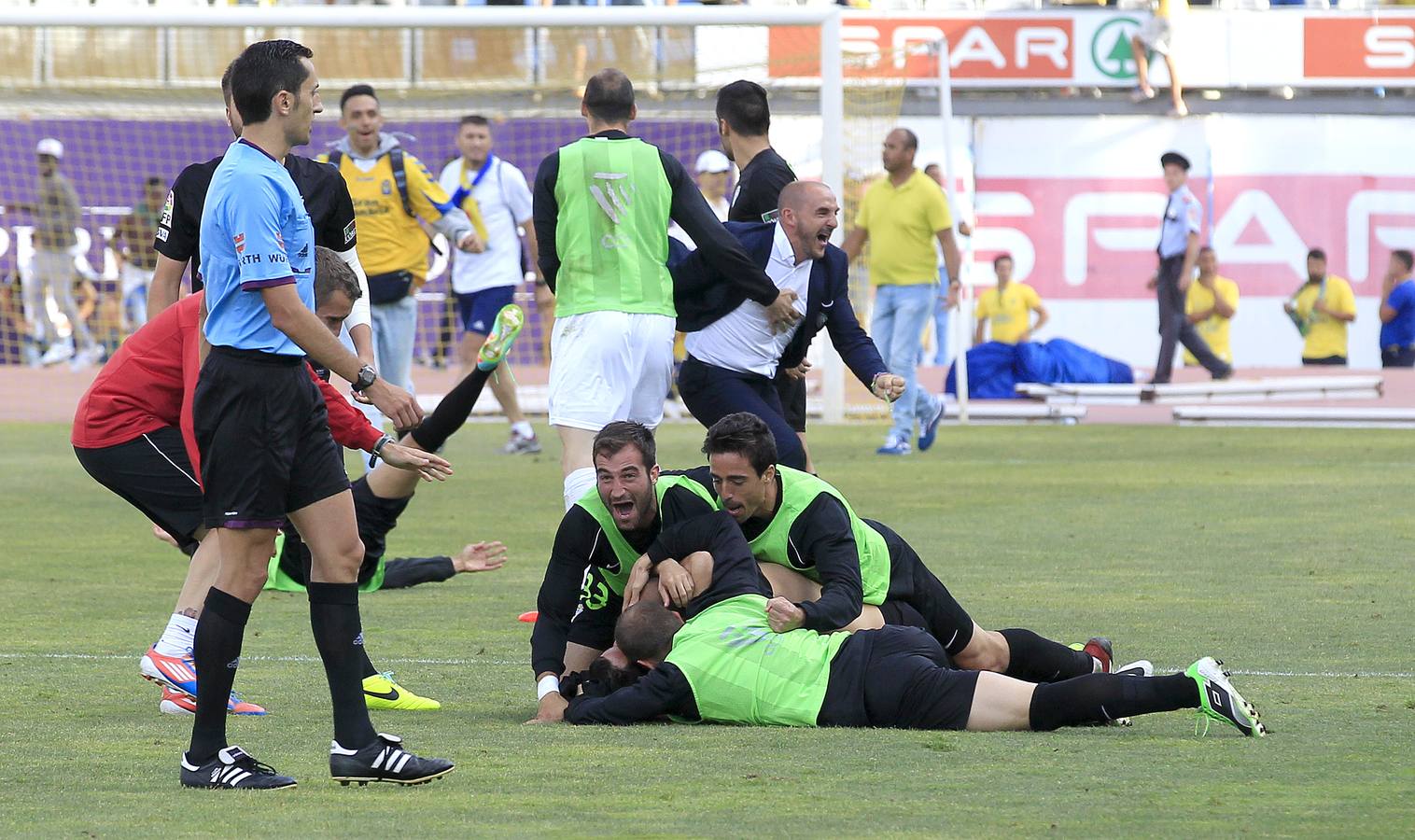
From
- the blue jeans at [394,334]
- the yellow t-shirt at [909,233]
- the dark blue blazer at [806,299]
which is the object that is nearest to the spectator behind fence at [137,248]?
the yellow t-shirt at [909,233]

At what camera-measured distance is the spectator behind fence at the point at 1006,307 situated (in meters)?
24.3

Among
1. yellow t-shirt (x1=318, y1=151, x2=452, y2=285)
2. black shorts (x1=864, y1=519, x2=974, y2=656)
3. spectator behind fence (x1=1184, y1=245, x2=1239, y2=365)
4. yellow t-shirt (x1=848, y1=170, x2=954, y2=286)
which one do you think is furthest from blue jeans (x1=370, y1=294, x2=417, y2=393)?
spectator behind fence (x1=1184, y1=245, x2=1239, y2=365)

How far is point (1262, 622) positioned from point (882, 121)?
507 inches

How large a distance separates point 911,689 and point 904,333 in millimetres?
10245

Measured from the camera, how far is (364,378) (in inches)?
204

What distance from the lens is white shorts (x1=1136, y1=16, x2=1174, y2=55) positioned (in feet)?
85.9

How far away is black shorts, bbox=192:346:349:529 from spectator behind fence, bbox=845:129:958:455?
10840mm

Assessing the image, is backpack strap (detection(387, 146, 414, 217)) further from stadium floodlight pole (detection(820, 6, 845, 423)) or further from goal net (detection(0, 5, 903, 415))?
stadium floodlight pole (detection(820, 6, 845, 423))

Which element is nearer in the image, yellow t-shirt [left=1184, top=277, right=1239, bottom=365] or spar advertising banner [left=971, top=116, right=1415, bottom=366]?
yellow t-shirt [left=1184, top=277, right=1239, bottom=365]

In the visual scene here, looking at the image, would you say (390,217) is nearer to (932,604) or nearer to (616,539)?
(616,539)

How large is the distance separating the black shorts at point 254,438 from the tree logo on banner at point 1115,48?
22.7 m

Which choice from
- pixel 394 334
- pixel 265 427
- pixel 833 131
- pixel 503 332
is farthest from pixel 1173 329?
pixel 265 427

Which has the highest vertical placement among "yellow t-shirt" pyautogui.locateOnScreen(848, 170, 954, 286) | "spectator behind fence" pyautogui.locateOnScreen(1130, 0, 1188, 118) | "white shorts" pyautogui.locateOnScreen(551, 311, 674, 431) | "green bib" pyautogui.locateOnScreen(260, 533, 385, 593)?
"spectator behind fence" pyautogui.locateOnScreen(1130, 0, 1188, 118)

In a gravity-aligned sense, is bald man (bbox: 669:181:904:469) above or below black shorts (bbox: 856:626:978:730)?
above
